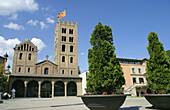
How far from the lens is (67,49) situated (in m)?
49.3

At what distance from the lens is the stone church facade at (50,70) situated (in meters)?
35.1

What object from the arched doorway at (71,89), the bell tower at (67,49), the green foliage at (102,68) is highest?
the bell tower at (67,49)

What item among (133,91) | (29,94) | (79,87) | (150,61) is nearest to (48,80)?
(29,94)

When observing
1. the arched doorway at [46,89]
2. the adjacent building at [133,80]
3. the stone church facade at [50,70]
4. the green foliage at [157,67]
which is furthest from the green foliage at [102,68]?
the arched doorway at [46,89]

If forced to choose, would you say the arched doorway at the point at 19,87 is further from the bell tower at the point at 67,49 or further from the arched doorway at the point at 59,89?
the bell tower at the point at 67,49

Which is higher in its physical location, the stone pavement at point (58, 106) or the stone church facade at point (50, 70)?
the stone church facade at point (50, 70)

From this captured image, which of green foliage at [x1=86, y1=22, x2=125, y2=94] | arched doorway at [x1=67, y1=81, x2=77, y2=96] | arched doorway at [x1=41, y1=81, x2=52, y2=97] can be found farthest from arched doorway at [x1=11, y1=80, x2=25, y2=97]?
green foliage at [x1=86, y1=22, x2=125, y2=94]

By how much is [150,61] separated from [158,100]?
5488 mm

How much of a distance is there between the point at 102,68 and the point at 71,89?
30.0 metres

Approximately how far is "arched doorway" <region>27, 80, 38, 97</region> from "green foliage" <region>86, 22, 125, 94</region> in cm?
2872

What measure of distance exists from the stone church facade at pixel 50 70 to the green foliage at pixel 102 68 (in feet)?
92.7

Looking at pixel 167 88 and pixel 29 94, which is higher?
pixel 167 88

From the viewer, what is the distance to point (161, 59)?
1279cm

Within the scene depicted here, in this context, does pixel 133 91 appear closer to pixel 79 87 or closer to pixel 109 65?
pixel 79 87
